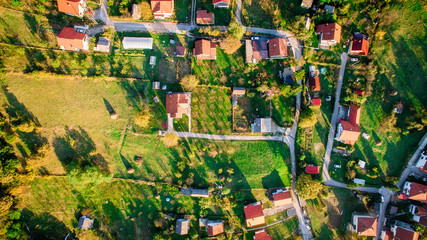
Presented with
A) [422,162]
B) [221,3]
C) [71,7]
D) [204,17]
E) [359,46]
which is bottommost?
[422,162]

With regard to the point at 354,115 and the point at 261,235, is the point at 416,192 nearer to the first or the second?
the point at 354,115

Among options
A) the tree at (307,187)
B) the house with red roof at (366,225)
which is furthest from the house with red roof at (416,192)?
the tree at (307,187)

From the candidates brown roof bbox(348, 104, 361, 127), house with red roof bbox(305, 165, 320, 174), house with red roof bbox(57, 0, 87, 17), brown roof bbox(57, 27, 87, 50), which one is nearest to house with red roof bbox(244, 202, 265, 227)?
house with red roof bbox(305, 165, 320, 174)

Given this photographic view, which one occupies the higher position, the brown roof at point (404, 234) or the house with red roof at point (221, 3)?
the house with red roof at point (221, 3)

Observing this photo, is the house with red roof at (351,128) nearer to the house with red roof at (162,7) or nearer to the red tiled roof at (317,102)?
the red tiled roof at (317,102)

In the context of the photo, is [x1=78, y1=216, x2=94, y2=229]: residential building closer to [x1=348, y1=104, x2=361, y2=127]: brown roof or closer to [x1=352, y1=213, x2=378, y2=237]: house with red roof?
[x1=352, y1=213, x2=378, y2=237]: house with red roof

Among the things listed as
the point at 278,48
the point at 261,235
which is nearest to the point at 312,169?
the point at 261,235
